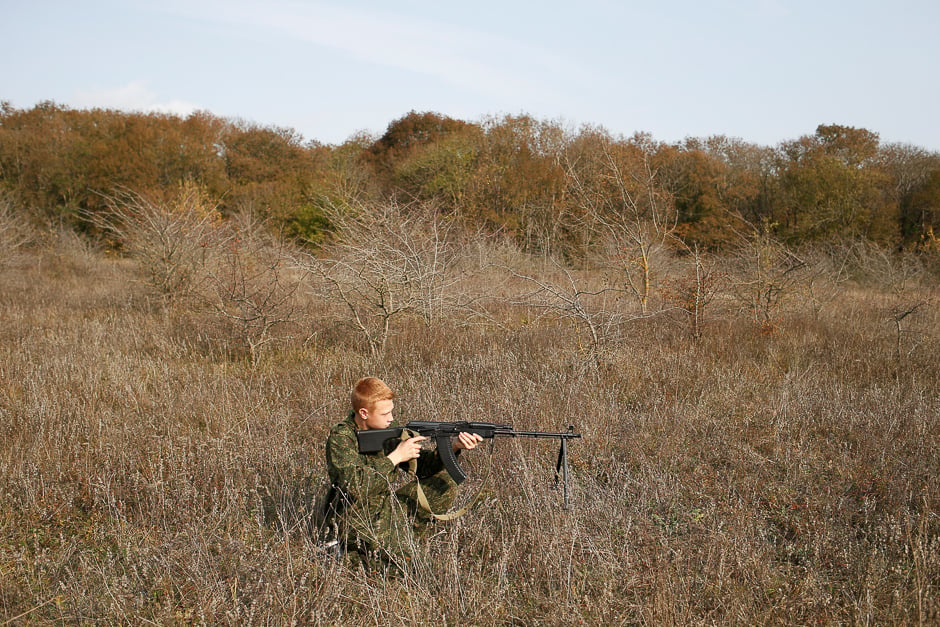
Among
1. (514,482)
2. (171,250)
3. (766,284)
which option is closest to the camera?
(514,482)

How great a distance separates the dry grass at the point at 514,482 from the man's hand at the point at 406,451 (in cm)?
52

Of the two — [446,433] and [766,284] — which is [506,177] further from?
[446,433]

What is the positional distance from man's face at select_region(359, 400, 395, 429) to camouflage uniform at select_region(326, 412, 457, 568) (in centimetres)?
9

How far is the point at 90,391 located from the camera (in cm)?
603

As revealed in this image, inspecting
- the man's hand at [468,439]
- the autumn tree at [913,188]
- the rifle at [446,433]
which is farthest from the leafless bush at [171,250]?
the autumn tree at [913,188]

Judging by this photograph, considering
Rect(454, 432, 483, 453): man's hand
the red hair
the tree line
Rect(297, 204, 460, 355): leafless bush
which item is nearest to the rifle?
Rect(454, 432, 483, 453): man's hand

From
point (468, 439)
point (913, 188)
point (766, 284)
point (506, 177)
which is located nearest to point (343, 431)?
point (468, 439)

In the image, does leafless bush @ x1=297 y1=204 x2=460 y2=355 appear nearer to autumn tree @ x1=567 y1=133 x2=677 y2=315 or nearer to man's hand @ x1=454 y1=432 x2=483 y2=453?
autumn tree @ x1=567 y1=133 x2=677 y2=315

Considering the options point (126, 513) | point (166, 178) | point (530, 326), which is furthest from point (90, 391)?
point (166, 178)

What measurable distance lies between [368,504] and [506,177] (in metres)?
20.8

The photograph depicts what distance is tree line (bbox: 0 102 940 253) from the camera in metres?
21.4

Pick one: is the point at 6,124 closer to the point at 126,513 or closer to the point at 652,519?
the point at 126,513

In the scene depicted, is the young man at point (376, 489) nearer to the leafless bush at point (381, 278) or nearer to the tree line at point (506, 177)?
the leafless bush at point (381, 278)

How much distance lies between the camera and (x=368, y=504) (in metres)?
3.07
